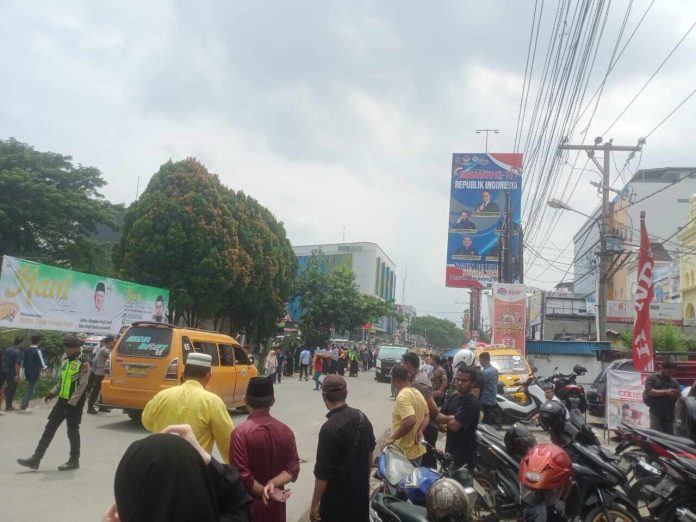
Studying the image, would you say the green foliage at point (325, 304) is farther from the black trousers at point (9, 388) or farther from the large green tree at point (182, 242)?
the black trousers at point (9, 388)

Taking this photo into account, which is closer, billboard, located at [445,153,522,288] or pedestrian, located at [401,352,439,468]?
pedestrian, located at [401,352,439,468]

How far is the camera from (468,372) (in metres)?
6.35

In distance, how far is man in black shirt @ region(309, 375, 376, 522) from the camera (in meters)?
3.96

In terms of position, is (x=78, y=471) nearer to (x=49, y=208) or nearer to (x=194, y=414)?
(x=194, y=414)

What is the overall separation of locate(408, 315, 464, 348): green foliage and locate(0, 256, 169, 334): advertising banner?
120m

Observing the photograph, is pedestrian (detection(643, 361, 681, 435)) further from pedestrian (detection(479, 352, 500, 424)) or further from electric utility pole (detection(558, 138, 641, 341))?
electric utility pole (detection(558, 138, 641, 341))

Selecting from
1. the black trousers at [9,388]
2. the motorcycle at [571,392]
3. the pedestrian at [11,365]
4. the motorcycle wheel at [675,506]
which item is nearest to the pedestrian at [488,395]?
the motorcycle at [571,392]

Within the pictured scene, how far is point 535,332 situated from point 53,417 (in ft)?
152

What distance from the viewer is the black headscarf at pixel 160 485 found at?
2045mm

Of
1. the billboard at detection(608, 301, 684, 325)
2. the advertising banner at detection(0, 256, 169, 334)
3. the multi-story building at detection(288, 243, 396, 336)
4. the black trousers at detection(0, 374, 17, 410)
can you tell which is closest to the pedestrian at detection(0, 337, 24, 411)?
the black trousers at detection(0, 374, 17, 410)

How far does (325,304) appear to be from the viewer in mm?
35938

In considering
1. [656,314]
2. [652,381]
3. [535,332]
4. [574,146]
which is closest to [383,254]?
[535,332]

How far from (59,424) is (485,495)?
5.19m

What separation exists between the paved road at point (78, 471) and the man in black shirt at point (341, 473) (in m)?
2.61
